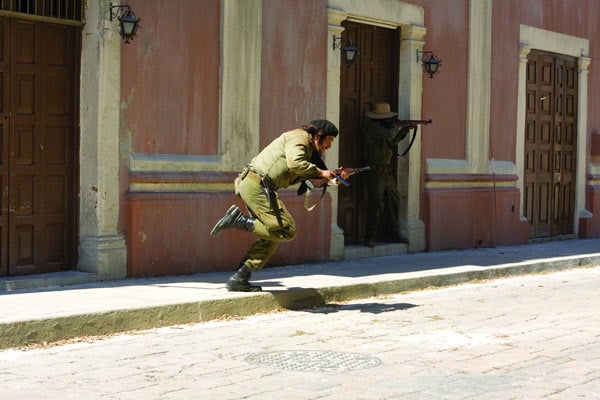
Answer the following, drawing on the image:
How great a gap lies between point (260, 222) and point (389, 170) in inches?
214

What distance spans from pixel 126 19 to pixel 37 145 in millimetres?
1565

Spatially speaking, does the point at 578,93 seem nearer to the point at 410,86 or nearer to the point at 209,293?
the point at 410,86

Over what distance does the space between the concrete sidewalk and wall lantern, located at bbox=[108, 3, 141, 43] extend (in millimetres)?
2514

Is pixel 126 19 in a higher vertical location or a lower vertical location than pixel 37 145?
higher

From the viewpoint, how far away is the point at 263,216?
9891mm

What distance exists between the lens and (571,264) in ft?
50.8

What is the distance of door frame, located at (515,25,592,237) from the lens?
58.5 feet

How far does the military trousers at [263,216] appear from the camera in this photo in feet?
32.4

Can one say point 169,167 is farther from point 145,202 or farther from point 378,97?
point 378,97

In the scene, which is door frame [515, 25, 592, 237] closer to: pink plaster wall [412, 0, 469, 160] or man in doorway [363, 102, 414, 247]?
pink plaster wall [412, 0, 469, 160]

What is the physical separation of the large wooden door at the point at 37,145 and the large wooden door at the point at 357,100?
14.7 ft

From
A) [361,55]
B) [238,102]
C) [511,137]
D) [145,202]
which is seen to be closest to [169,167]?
[145,202]

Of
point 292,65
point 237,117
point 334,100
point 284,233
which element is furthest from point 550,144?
point 284,233

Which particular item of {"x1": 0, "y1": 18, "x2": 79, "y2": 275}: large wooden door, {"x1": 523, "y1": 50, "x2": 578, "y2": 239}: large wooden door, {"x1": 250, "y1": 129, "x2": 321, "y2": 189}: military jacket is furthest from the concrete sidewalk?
{"x1": 523, "y1": 50, "x2": 578, "y2": 239}: large wooden door
